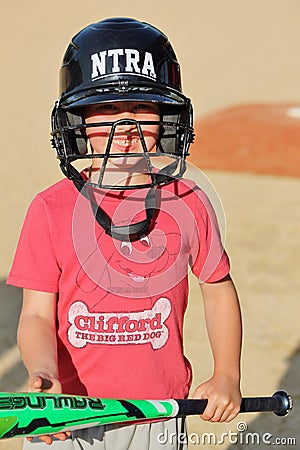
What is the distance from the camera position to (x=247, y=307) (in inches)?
188

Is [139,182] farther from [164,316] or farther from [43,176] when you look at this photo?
[43,176]

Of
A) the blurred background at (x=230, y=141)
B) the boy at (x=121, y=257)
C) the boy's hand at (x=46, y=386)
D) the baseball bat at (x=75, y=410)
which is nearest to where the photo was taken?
the baseball bat at (x=75, y=410)

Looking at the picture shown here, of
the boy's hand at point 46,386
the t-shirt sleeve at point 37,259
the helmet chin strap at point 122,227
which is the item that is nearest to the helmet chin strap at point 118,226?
the helmet chin strap at point 122,227

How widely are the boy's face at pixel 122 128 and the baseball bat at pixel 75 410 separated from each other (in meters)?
0.62

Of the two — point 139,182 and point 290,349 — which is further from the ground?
point 139,182

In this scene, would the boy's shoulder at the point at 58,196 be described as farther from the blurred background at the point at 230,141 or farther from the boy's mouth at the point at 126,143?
the blurred background at the point at 230,141

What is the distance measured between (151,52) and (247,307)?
2.81 m

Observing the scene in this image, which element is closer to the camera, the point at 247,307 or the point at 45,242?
the point at 45,242

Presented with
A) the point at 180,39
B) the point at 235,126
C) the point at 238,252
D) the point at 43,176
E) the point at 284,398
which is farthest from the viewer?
the point at 180,39

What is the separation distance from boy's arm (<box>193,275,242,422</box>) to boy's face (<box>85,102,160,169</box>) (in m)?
0.40

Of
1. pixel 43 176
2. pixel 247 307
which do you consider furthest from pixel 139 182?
pixel 43 176

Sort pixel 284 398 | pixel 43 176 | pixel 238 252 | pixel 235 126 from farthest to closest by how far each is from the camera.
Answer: pixel 235 126, pixel 43 176, pixel 238 252, pixel 284 398

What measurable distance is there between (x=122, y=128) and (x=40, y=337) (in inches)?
21.0

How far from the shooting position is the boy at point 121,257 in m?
2.03
